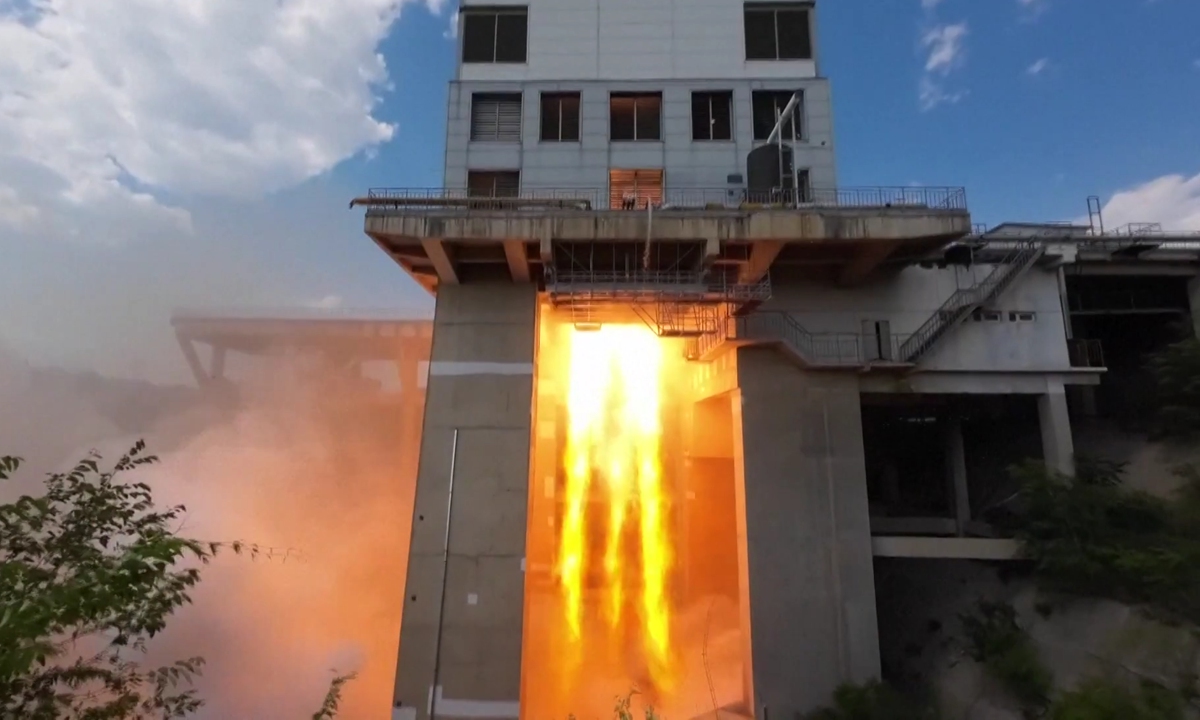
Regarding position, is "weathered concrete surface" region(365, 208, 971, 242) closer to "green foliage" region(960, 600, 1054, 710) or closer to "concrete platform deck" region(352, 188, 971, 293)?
"concrete platform deck" region(352, 188, 971, 293)

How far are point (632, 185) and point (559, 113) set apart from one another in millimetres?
3448

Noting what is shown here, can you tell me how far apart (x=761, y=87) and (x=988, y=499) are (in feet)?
52.7

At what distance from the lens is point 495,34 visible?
20312 millimetres

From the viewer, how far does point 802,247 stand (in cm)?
1711

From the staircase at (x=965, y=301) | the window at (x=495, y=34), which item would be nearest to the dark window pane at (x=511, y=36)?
the window at (x=495, y=34)

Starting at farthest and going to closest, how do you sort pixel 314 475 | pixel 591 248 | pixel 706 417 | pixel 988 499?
pixel 314 475 < pixel 706 417 < pixel 988 499 < pixel 591 248

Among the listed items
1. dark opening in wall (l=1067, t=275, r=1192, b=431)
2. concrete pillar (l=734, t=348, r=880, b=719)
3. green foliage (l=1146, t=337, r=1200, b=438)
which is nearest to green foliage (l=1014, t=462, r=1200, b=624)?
green foliage (l=1146, t=337, r=1200, b=438)

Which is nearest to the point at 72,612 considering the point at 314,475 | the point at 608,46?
the point at 608,46

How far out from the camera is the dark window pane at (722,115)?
19.5 meters

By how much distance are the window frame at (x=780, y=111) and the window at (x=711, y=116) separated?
72cm

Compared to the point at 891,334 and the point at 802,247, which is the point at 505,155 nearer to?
the point at 802,247

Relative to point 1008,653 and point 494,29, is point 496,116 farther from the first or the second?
point 1008,653

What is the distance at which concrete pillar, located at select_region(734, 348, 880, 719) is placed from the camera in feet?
50.5

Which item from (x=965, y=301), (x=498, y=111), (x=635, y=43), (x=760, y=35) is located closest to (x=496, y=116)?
(x=498, y=111)
